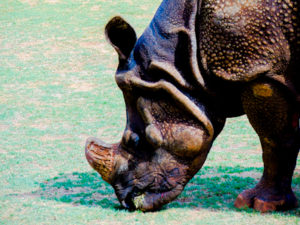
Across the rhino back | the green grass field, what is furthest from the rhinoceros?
the green grass field

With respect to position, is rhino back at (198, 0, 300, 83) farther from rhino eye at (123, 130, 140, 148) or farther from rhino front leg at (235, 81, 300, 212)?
rhino eye at (123, 130, 140, 148)

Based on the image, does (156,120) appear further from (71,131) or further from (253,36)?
(71,131)

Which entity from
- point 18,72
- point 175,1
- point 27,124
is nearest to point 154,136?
point 175,1

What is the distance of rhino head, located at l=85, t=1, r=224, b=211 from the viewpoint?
4.28 meters

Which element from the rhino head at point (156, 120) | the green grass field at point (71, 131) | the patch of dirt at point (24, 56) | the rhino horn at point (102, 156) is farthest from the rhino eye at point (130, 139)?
the patch of dirt at point (24, 56)

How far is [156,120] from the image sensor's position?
14.5 ft

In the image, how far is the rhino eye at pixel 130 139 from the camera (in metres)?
4.56

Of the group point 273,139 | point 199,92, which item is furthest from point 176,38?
point 273,139

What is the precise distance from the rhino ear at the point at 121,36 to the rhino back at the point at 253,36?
0.78m

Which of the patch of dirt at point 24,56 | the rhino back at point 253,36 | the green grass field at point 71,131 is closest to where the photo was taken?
the rhino back at point 253,36

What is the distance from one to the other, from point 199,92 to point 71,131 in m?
4.99

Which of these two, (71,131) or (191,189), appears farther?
(71,131)

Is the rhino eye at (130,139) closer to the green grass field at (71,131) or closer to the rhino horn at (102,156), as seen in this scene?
the rhino horn at (102,156)

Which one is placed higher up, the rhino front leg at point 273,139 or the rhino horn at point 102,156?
the rhino front leg at point 273,139
